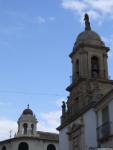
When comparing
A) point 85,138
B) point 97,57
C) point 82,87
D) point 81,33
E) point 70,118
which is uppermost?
point 81,33

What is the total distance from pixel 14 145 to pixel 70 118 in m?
22.3

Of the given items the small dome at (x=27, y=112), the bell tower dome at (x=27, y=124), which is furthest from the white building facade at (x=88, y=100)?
the small dome at (x=27, y=112)

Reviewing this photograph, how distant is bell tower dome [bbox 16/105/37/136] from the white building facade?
20.0 m

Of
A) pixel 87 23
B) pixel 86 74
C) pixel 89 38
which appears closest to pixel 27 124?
pixel 87 23

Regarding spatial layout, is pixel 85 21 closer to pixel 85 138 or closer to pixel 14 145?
pixel 85 138

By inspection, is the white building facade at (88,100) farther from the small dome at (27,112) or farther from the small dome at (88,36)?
the small dome at (27,112)

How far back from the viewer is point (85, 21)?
127 ft

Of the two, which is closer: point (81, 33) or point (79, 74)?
point (79, 74)

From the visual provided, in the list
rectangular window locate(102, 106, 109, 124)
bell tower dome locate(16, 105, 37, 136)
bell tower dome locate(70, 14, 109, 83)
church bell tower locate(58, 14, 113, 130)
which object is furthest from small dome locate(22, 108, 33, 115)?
rectangular window locate(102, 106, 109, 124)

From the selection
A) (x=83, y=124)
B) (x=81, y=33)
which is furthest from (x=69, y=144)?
(x=81, y=33)

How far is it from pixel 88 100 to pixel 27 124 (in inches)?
1015

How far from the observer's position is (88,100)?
3244 centimetres

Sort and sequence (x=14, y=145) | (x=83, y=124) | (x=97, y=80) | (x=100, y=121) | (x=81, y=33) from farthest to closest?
(x=14, y=145)
(x=81, y=33)
(x=97, y=80)
(x=83, y=124)
(x=100, y=121)

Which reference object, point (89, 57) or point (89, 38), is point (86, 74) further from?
point (89, 38)
